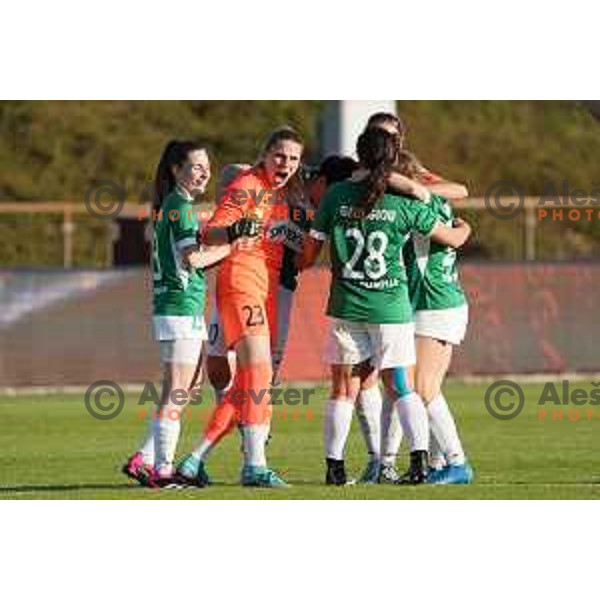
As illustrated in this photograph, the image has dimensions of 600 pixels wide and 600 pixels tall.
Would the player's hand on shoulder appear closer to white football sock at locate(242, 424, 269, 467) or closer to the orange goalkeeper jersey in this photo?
the orange goalkeeper jersey

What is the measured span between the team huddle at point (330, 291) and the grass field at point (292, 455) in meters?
0.36

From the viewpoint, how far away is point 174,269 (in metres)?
14.9

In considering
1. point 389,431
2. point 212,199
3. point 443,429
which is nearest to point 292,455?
→ point 389,431

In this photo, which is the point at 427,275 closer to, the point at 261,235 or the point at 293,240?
the point at 293,240

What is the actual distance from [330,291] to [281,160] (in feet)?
2.81

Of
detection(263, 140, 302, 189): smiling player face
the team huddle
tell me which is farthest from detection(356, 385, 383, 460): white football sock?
detection(263, 140, 302, 189): smiling player face

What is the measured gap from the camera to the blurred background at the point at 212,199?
2775 centimetres

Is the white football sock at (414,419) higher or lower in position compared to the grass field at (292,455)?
higher

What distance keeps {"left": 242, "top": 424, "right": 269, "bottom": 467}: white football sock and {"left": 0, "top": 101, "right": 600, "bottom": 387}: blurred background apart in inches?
126

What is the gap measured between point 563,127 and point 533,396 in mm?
29231

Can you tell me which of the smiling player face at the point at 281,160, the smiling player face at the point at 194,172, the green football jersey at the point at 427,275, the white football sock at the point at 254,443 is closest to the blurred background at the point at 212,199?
the green football jersey at the point at 427,275

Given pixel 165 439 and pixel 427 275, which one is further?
pixel 427 275

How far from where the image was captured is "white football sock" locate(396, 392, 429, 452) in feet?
47.8

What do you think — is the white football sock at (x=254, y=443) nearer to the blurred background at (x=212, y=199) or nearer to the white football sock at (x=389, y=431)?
the white football sock at (x=389, y=431)
